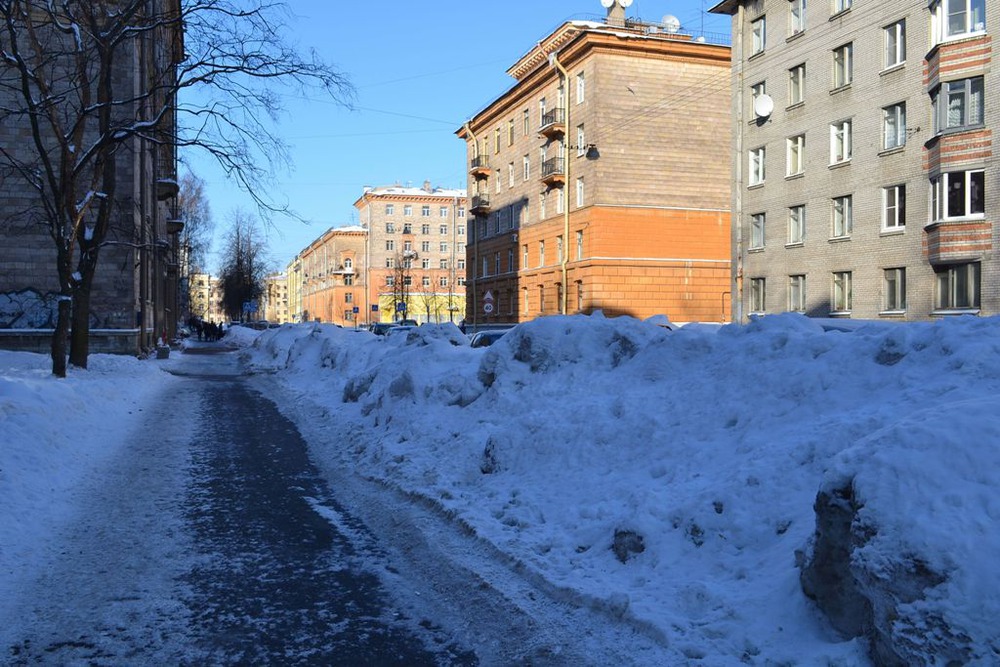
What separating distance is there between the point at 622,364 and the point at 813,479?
425cm

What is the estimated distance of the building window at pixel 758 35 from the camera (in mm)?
33188

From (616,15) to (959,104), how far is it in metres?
25.9

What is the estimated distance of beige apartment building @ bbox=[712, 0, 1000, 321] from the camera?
2386 centimetres

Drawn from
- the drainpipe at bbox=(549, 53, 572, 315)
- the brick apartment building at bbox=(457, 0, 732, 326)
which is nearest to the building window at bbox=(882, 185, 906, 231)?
the brick apartment building at bbox=(457, 0, 732, 326)

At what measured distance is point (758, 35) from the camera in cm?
3372

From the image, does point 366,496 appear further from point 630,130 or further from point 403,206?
point 403,206

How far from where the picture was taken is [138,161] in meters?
27.8

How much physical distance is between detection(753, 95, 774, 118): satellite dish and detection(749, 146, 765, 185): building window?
158 centimetres

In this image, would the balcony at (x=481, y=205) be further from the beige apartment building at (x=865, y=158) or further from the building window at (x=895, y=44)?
the building window at (x=895, y=44)

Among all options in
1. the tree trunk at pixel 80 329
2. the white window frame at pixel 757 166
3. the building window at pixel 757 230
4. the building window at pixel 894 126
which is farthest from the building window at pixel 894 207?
the tree trunk at pixel 80 329

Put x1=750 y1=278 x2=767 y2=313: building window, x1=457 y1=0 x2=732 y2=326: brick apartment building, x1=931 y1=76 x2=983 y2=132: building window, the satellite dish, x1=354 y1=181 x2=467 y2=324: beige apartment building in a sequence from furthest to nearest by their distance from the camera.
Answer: x1=354 y1=181 x2=467 y2=324: beige apartment building, x1=457 y1=0 x2=732 y2=326: brick apartment building, x1=750 y1=278 x2=767 y2=313: building window, the satellite dish, x1=931 y1=76 x2=983 y2=132: building window

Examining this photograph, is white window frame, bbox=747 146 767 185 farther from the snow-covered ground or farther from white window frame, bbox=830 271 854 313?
the snow-covered ground

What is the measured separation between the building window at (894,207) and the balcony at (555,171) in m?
19.4

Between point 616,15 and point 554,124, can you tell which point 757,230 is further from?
point 616,15
